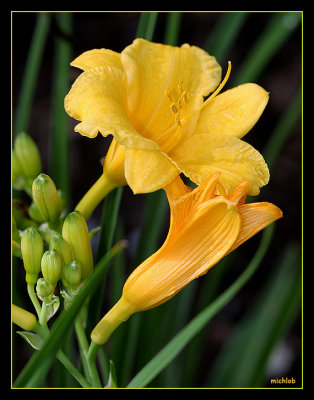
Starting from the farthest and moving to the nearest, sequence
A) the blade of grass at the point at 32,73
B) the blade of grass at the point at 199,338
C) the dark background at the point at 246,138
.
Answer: the dark background at the point at 246,138 < the blade of grass at the point at 199,338 < the blade of grass at the point at 32,73

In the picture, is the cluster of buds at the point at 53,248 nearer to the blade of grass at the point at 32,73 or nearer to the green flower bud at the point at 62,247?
the green flower bud at the point at 62,247

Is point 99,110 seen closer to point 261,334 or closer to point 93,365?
point 93,365

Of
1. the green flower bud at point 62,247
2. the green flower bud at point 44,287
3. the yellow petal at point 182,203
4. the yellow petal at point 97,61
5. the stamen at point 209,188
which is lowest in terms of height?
the green flower bud at point 44,287

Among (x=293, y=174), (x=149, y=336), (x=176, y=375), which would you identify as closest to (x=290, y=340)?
(x=176, y=375)

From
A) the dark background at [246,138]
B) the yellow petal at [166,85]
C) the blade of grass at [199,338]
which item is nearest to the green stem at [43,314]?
the yellow petal at [166,85]

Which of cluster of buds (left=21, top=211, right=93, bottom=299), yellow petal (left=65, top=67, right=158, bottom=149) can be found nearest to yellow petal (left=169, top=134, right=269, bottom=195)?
yellow petal (left=65, top=67, right=158, bottom=149)
